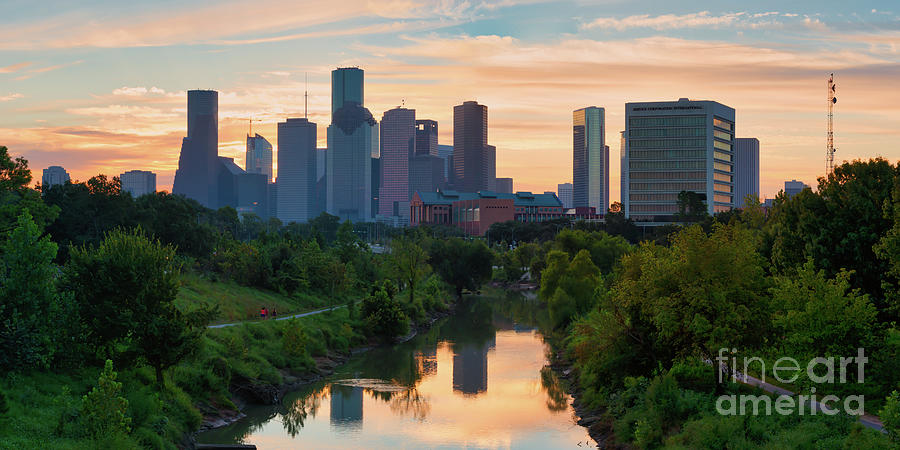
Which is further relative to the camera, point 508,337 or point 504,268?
point 504,268

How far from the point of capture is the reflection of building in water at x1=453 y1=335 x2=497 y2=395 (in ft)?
196

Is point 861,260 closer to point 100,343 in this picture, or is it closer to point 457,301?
point 100,343

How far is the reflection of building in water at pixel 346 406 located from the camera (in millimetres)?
49594

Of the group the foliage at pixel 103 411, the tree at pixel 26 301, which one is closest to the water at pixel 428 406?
the foliage at pixel 103 411

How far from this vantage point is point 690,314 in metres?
37.5

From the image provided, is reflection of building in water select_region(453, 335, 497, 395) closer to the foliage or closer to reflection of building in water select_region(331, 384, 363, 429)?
reflection of building in water select_region(331, 384, 363, 429)

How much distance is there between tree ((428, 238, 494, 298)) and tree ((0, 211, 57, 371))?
8952cm

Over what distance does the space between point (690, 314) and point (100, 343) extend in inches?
1288

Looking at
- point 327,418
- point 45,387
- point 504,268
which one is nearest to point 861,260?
point 327,418

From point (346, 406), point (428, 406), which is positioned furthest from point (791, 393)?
point (346, 406)

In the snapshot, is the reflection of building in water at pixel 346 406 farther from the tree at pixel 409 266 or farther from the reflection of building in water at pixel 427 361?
the tree at pixel 409 266

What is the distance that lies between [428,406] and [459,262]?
7755 cm

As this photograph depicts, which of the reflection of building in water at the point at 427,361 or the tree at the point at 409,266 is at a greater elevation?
the tree at the point at 409,266

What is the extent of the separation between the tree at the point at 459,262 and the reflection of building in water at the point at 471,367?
4605cm
